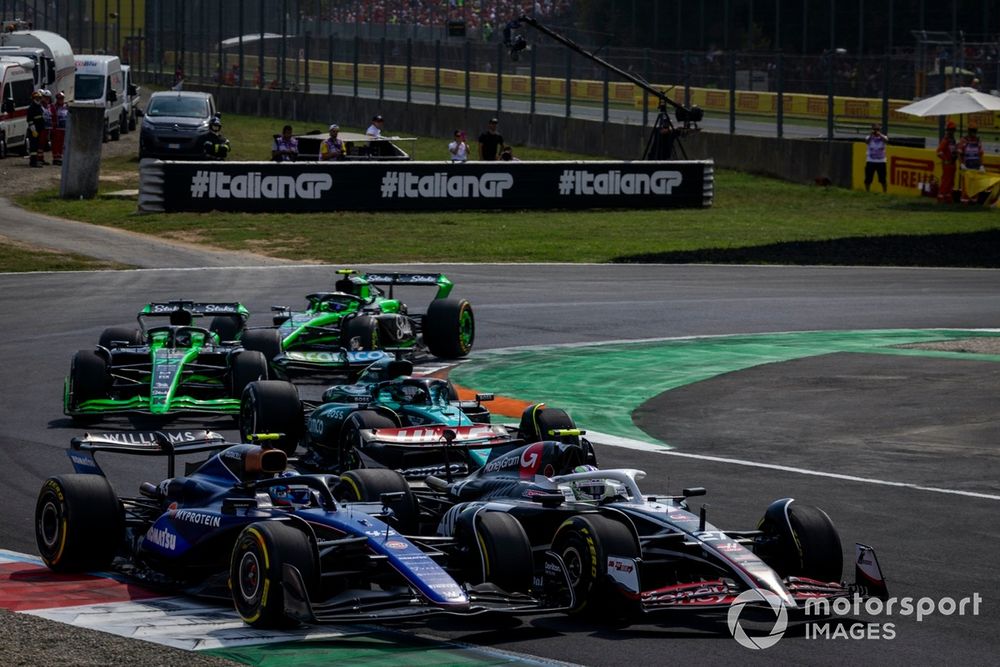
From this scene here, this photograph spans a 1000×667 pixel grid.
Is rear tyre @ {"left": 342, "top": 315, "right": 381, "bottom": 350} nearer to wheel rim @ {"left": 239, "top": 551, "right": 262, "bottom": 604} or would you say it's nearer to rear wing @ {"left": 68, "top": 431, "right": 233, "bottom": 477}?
rear wing @ {"left": 68, "top": 431, "right": 233, "bottom": 477}

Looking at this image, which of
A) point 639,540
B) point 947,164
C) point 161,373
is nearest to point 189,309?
point 161,373

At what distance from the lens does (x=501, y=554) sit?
954 cm

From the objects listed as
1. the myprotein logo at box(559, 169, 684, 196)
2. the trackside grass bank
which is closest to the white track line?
the trackside grass bank

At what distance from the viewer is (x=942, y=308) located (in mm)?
26297

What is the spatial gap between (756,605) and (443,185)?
95.7 feet

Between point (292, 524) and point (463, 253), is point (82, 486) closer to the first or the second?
point (292, 524)

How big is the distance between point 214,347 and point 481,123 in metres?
41.3

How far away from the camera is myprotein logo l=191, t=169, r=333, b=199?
36.3 m

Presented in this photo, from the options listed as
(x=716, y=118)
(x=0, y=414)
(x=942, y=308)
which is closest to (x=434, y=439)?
(x=0, y=414)

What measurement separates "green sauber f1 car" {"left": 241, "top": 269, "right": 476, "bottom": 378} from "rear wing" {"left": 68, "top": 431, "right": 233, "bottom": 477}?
626 centimetres

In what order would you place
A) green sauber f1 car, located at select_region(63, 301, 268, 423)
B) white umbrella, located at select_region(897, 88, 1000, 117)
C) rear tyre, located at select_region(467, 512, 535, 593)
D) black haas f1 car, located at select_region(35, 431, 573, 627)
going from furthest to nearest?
1. white umbrella, located at select_region(897, 88, 1000, 117)
2. green sauber f1 car, located at select_region(63, 301, 268, 423)
3. rear tyre, located at select_region(467, 512, 535, 593)
4. black haas f1 car, located at select_region(35, 431, 573, 627)

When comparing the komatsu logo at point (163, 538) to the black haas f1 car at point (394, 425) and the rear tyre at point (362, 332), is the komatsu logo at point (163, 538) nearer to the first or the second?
the black haas f1 car at point (394, 425)

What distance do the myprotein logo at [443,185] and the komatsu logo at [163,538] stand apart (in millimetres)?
27245

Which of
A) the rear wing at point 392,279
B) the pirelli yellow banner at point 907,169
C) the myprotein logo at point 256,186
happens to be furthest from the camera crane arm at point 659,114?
A: the rear wing at point 392,279
